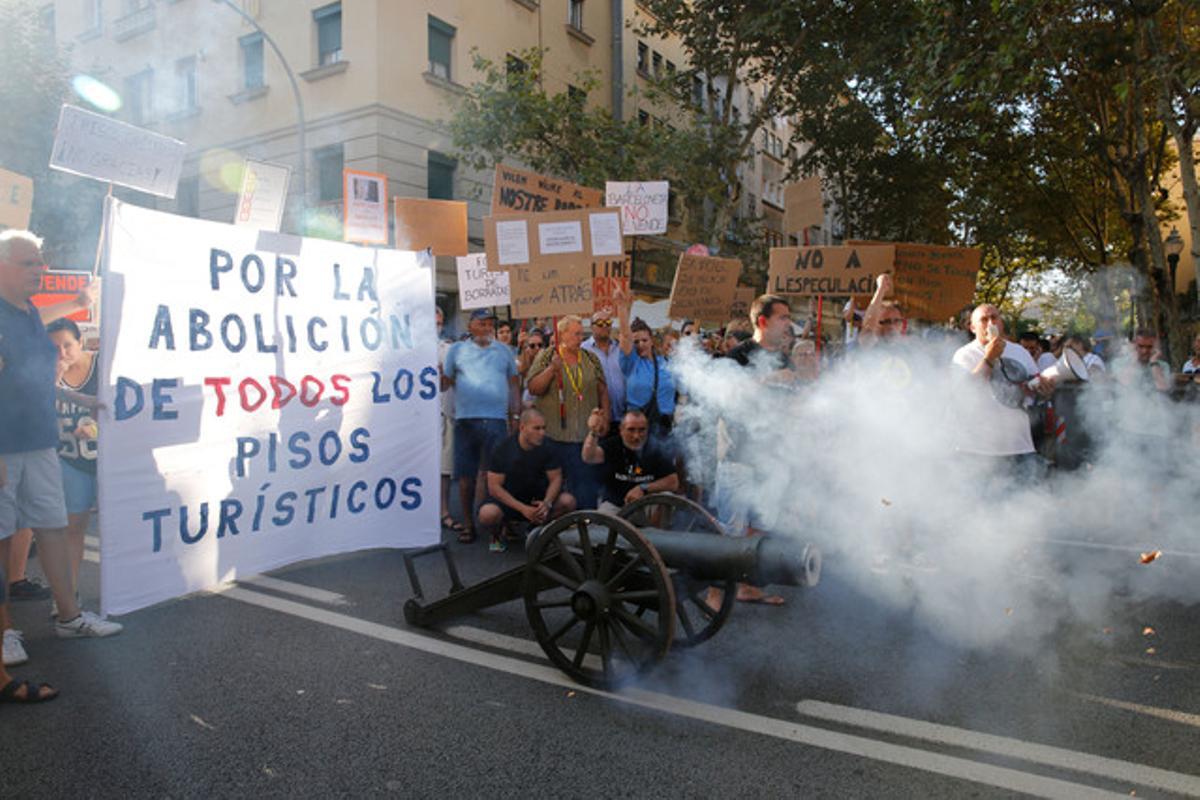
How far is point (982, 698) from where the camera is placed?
3213 millimetres

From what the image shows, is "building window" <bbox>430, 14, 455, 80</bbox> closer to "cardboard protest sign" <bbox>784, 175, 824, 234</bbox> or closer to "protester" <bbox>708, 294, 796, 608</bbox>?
"cardboard protest sign" <bbox>784, 175, 824, 234</bbox>

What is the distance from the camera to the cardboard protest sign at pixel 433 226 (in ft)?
22.6

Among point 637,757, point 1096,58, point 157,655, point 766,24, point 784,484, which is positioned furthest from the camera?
point 766,24

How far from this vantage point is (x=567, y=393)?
5801mm

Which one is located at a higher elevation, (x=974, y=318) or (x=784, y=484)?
(x=974, y=318)

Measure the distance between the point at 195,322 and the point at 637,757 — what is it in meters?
2.32

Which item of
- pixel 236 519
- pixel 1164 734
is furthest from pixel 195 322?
pixel 1164 734

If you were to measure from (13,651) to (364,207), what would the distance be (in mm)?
4454

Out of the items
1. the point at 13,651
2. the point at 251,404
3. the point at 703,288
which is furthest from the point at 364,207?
the point at 13,651

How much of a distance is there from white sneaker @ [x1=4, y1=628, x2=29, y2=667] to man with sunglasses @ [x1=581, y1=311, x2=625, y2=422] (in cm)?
378

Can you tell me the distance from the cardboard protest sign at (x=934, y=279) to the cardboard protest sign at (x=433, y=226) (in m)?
3.52

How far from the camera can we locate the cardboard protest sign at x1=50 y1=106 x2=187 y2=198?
4.20 meters

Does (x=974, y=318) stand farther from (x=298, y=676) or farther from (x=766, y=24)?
(x=766, y=24)

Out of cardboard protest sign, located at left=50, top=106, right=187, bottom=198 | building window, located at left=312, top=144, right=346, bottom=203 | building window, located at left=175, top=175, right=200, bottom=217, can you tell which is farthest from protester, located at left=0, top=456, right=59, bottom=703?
building window, located at left=175, top=175, right=200, bottom=217
